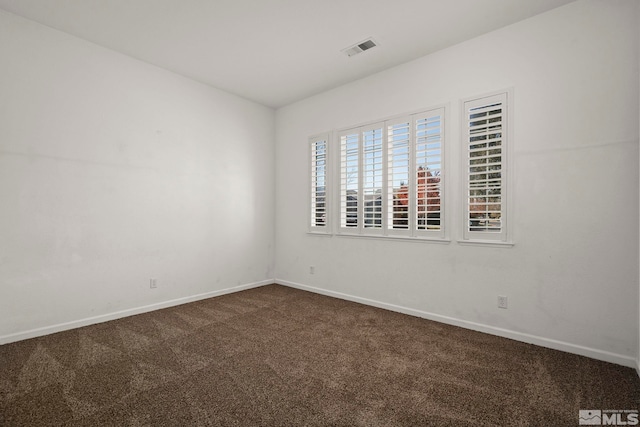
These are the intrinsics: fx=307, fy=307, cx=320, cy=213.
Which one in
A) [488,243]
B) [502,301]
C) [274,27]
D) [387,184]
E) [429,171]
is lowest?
[502,301]

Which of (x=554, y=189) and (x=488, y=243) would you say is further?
(x=488, y=243)

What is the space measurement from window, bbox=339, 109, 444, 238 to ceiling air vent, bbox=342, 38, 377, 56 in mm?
870

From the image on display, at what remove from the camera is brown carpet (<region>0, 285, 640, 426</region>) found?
176 centimetres

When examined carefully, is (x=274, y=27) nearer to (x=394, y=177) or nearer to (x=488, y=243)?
(x=394, y=177)

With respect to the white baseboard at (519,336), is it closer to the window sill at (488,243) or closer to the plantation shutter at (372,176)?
the window sill at (488,243)

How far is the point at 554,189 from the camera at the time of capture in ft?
8.71

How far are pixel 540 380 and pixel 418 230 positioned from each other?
171 cm

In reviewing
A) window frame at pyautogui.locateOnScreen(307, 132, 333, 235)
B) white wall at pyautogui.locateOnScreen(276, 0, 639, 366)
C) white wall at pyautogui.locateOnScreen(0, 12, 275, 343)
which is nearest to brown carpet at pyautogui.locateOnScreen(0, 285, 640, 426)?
white wall at pyautogui.locateOnScreen(276, 0, 639, 366)

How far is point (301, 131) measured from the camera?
477cm

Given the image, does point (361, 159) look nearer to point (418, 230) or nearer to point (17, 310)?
point (418, 230)

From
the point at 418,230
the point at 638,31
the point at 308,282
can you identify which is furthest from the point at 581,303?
the point at 308,282

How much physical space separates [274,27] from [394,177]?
2030mm

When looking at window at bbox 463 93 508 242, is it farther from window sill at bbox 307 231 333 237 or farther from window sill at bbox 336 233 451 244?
window sill at bbox 307 231 333 237

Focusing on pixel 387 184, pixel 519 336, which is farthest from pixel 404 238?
pixel 519 336
